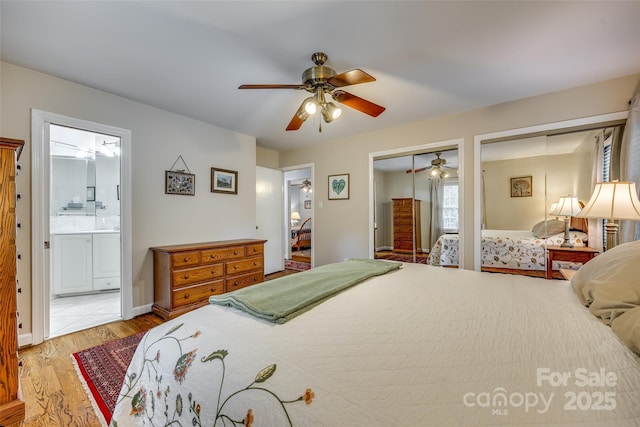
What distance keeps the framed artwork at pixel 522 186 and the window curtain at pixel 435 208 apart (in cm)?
82

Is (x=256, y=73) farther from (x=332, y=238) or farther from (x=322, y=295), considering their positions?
(x=332, y=238)

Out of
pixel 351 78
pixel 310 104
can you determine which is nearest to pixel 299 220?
pixel 310 104

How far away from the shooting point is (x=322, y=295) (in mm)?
1311

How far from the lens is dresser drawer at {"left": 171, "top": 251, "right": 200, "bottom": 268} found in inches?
111

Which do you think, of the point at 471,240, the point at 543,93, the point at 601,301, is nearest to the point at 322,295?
the point at 601,301

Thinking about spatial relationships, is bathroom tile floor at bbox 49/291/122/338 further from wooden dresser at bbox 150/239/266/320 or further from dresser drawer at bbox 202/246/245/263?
dresser drawer at bbox 202/246/245/263

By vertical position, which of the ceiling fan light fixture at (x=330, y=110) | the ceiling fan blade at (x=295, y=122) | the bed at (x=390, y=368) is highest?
the ceiling fan blade at (x=295, y=122)

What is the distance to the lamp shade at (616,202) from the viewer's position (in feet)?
6.01

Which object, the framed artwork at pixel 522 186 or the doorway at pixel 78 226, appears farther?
the framed artwork at pixel 522 186

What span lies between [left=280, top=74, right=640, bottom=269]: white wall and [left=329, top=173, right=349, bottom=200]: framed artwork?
0.08 m

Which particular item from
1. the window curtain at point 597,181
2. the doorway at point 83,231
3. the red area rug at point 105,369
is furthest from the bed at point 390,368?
the doorway at point 83,231

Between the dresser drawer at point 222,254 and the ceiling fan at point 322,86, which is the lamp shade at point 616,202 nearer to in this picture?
the ceiling fan at point 322,86

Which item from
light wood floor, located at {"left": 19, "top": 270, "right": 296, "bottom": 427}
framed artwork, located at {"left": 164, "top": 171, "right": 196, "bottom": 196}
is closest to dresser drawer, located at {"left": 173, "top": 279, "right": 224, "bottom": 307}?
light wood floor, located at {"left": 19, "top": 270, "right": 296, "bottom": 427}

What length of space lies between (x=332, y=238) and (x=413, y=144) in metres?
1.94
